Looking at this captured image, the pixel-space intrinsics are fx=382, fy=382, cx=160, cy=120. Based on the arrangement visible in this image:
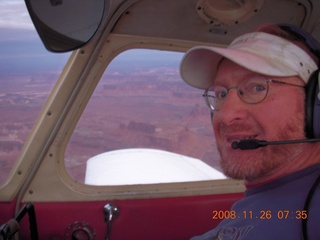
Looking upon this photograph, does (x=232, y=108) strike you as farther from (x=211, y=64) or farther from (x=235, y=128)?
(x=211, y=64)

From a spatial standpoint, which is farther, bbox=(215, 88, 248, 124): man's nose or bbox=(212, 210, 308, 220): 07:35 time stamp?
bbox=(215, 88, 248, 124): man's nose

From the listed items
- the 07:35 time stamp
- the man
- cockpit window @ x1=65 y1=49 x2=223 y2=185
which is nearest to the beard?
the man

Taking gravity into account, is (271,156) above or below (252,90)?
below

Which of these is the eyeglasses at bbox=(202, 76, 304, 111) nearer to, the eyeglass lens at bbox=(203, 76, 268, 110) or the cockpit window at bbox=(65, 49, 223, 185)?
the eyeglass lens at bbox=(203, 76, 268, 110)

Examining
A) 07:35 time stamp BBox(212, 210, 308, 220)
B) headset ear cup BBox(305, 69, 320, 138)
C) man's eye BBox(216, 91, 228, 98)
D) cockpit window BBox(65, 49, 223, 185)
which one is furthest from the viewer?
cockpit window BBox(65, 49, 223, 185)

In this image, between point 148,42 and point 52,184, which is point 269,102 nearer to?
point 148,42

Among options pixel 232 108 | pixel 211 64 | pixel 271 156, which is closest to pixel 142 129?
pixel 211 64

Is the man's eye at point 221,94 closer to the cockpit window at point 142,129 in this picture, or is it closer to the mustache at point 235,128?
the mustache at point 235,128
